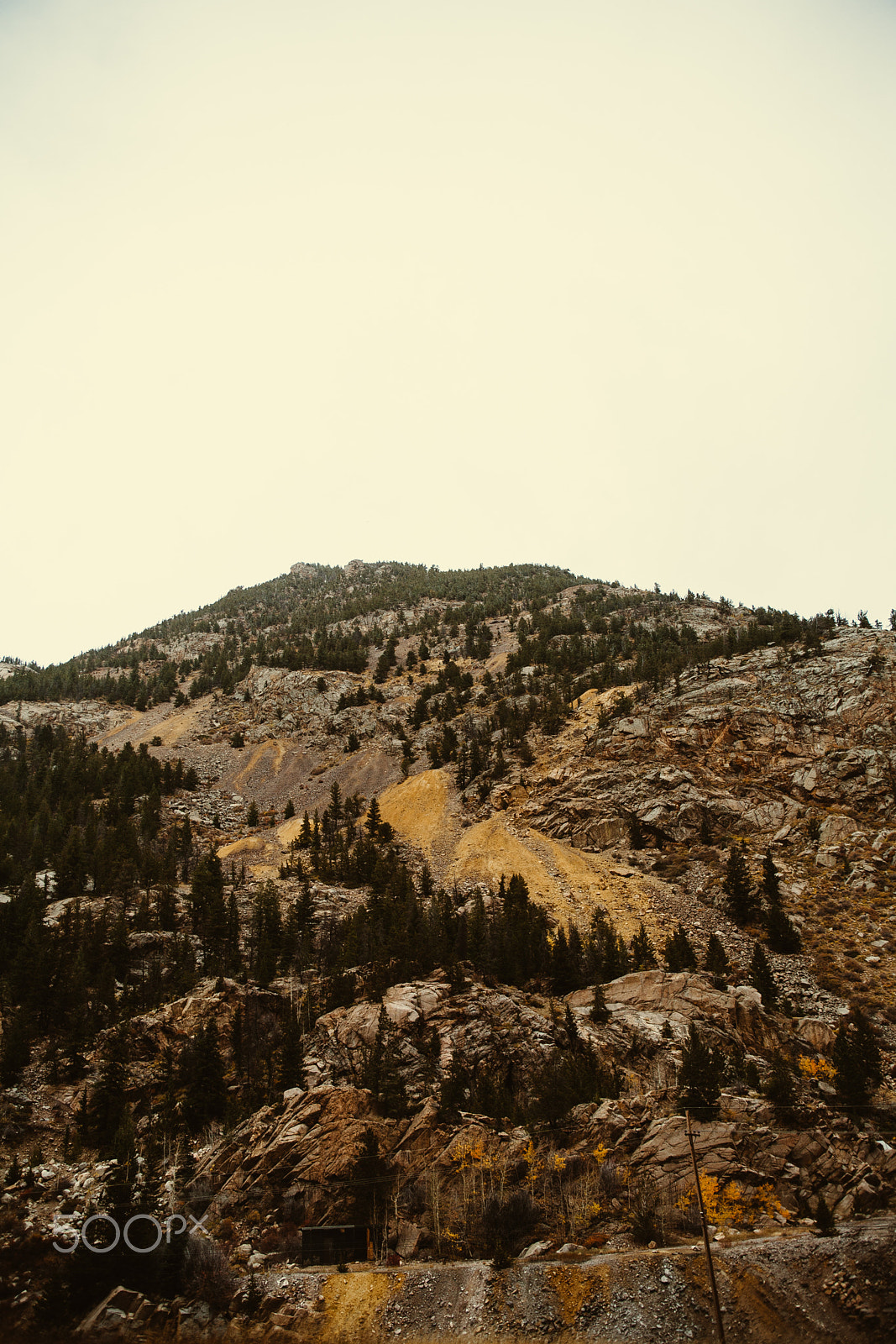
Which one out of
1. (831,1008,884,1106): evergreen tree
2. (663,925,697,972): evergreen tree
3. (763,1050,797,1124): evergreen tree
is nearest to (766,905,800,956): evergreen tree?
(663,925,697,972): evergreen tree

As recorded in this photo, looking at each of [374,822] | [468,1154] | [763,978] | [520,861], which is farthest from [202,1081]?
[374,822]

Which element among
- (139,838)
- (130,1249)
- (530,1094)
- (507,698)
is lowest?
(530,1094)

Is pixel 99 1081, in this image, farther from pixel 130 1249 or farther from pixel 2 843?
pixel 2 843

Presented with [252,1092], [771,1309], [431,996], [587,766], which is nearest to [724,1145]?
[771,1309]

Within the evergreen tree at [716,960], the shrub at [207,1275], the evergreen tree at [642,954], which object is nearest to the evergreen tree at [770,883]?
the evergreen tree at [716,960]

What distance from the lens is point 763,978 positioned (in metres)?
51.8

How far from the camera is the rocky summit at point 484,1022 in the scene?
28.2 metres

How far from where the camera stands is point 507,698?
12144 centimetres

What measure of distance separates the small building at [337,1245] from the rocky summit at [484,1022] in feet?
0.50

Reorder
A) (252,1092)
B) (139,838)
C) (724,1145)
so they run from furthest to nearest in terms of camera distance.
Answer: (139,838), (252,1092), (724,1145)

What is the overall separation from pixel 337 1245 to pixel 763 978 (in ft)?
111

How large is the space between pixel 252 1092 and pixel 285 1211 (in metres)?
9.10

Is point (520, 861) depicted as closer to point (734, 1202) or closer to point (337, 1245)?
point (734, 1202)

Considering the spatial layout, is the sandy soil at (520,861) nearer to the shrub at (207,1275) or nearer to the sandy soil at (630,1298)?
the sandy soil at (630,1298)
